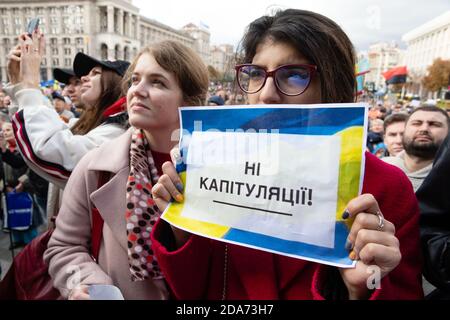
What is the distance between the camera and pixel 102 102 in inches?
77.8

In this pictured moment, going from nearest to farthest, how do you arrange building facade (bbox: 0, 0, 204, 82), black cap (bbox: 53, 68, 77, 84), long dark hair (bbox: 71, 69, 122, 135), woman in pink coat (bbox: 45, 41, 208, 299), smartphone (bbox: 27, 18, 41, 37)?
woman in pink coat (bbox: 45, 41, 208, 299) < smartphone (bbox: 27, 18, 41, 37) < long dark hair (bbox: 71, 69, 122, 135) < black cap (bbox: 53, 68, 77, 84) < building facade (bbox: 0, 0, 204, 82)

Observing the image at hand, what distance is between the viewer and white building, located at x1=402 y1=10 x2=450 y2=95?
1641 inches

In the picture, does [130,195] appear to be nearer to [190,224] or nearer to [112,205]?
[112,205]

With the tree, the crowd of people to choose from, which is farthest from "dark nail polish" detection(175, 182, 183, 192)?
the tree

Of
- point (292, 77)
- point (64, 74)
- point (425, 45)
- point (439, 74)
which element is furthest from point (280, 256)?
point (425, 45)

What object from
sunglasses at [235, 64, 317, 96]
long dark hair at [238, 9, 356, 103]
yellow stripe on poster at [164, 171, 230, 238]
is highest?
long dark hair at [238, 9, 356, 103]

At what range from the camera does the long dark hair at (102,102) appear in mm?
1931

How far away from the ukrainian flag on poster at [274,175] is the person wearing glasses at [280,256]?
79 mm

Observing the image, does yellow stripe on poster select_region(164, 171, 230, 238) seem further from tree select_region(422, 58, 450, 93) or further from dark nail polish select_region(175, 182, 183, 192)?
tree select_region(422, 58, 450, 93)

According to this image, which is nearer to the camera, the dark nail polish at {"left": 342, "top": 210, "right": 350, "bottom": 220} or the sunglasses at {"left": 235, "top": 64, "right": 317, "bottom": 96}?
the dark nail polish at {"left": 342, "top": 210, "right": 350, "bottom": 220}

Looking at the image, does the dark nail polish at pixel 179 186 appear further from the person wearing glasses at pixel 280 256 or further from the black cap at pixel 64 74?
the black cap at pixel 64 74

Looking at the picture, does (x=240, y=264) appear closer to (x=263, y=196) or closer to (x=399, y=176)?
(x=263, y=196)

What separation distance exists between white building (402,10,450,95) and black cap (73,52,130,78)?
50.6 meters

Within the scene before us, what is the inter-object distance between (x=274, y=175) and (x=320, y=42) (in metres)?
0.45
